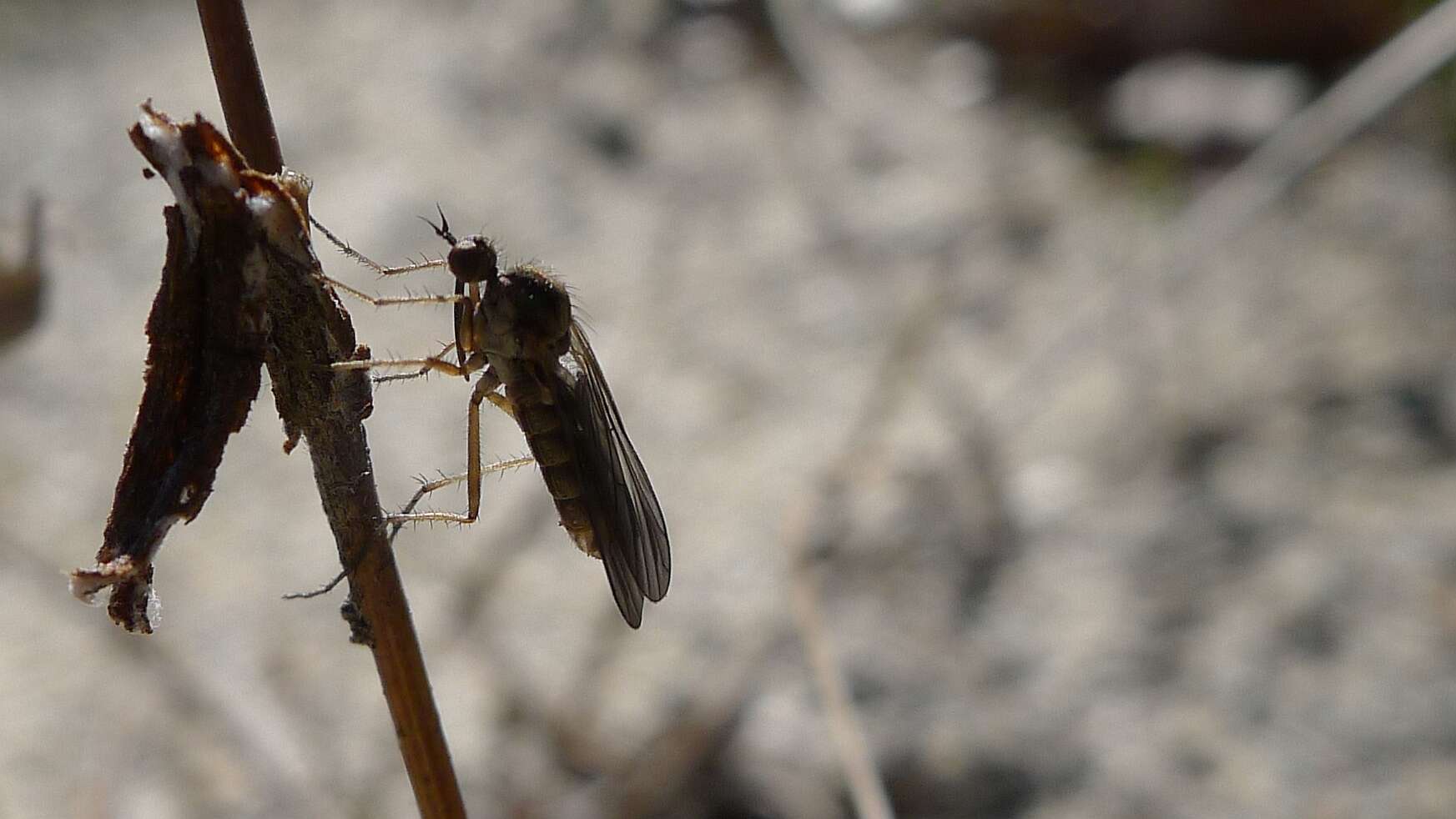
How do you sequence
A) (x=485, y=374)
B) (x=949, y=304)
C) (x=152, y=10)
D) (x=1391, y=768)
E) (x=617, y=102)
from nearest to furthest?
(x=485, y=374), (x=1391, y=768), (x=949, y=304), (x=617, y=102), (x=152, y=10)

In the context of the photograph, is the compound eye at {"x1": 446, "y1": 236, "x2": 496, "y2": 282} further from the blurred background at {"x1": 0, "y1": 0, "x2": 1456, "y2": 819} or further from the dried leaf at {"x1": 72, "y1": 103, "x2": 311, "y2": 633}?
the dried leaf at {"x1": 72, "y1": 103, "x2": 311, "y2": 633}

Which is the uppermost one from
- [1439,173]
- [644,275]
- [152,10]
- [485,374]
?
[152,10]

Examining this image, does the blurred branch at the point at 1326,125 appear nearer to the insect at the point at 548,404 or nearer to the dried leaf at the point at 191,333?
the insect at the point at 548,404

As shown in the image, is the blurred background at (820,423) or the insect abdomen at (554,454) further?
the blurred background at (820,423)

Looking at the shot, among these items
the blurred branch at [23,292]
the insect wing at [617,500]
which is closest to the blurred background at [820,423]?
the blurred branch at [23,292]

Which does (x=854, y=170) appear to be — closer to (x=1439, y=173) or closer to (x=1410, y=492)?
(x=1439, y=173)

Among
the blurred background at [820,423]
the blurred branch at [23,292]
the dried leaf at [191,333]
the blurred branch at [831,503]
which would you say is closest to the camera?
the dried leaf at [191,333]

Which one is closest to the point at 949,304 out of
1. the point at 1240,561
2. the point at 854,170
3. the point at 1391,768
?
the point at 854,170

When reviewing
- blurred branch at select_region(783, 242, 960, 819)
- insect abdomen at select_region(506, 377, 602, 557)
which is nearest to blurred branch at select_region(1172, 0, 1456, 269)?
blurred branch at select_region(783, 242, 960, 819)
